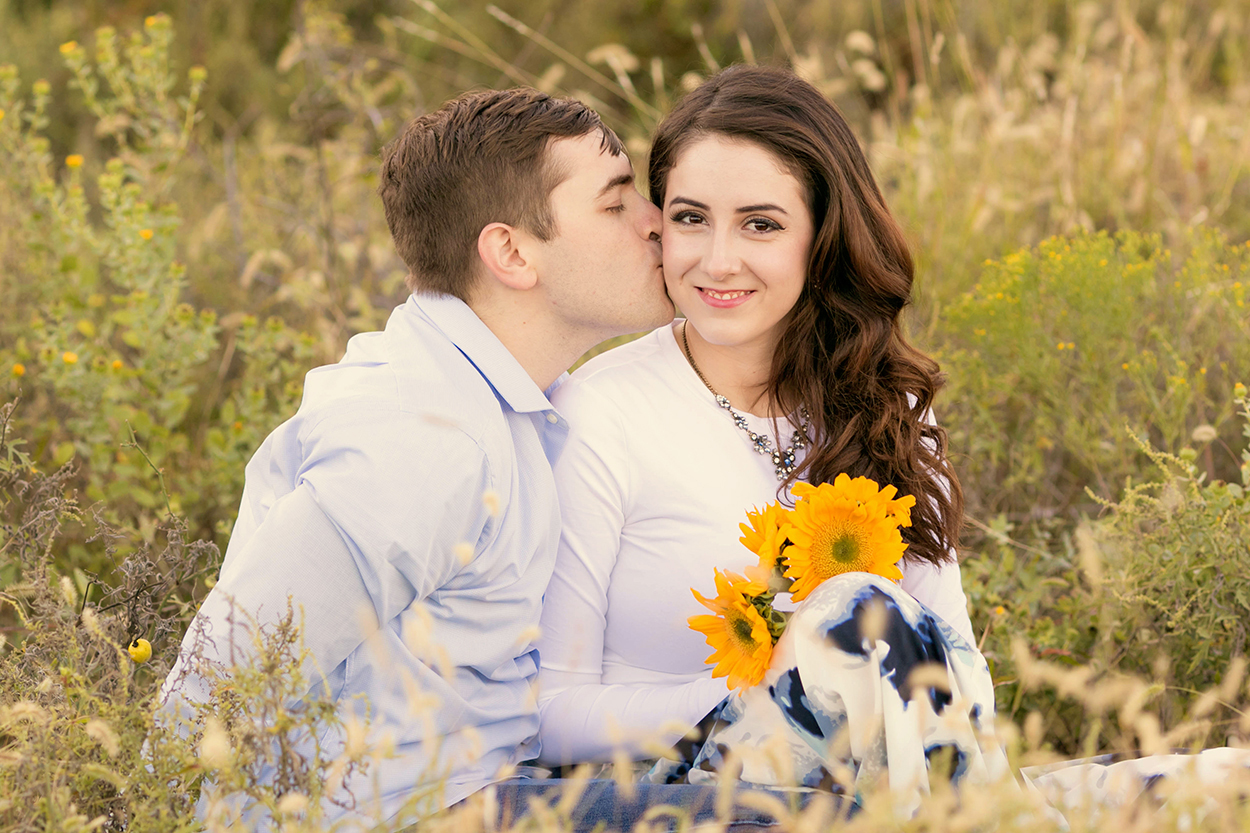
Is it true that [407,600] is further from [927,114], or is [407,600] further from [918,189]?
[927,114]

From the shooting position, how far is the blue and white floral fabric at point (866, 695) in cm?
176

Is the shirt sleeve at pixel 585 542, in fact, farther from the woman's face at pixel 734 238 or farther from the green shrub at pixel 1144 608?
the green shrub at pixel 1144 608

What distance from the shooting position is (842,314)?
8.35 feet

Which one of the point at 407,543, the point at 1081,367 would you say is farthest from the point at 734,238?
the point at 1081,367

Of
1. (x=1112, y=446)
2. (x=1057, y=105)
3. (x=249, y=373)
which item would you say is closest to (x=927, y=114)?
(x=1057, y=105)

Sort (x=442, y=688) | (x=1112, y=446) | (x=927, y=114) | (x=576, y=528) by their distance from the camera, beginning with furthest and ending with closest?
(x=927, y=114) < (x=1112, y=446) < (x=576, y=528) < (x=442, y=688)

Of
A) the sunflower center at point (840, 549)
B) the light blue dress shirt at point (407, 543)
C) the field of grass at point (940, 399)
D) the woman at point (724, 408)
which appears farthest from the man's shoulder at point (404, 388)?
the sunflower center at point (840, 549)

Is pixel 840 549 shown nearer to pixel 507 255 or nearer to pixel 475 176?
pixel 507 255

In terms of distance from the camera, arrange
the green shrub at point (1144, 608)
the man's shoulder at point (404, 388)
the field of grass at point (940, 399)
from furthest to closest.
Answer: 1. the green shrub at point (1144, 608)
2. the man's shoulder at point (404, 388)
3. the field of grass at point (940, 399)

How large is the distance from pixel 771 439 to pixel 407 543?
0.94 meters

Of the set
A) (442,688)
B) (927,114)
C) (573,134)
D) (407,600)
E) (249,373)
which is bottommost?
(442,688)

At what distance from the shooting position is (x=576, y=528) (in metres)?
2.25

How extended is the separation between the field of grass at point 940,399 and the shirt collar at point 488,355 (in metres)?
0.65

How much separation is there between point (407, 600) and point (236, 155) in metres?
4.60
